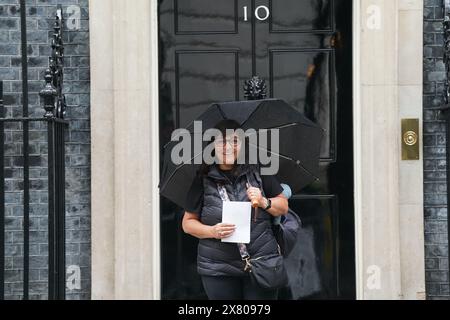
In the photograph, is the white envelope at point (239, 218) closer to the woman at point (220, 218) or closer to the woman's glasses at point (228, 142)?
the woman at point (220, 218)

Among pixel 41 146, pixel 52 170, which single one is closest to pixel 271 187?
pixel 52 170

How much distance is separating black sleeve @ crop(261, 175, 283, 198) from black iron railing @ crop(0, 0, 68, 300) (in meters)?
1.49

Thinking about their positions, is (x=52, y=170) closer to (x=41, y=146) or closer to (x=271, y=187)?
(x=41, y=146)

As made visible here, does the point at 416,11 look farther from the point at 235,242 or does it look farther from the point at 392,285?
the point at 235,242

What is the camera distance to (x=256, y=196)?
4730 millimetres

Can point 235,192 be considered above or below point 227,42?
below

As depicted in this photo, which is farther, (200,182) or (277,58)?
(277,58)

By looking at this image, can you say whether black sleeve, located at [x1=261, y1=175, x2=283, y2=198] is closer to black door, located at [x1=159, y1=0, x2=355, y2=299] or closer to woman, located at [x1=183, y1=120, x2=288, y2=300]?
woman, located at [x1=183, y1=120, x2=288, y2=300]

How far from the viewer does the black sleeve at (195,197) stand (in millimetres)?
4926

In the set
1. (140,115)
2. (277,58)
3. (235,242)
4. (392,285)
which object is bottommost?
(392,285)

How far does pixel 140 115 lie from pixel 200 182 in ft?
4.88

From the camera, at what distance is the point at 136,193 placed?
6281mm

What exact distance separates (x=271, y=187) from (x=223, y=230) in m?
0.40
